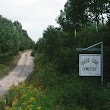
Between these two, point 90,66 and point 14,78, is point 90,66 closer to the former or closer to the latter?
point 90,66

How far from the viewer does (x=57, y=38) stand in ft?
148

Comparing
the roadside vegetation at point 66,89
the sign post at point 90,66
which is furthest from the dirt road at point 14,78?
the sign post at point 90,66

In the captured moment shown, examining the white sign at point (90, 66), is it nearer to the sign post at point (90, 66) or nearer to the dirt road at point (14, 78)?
the sign post at point (90, 66)

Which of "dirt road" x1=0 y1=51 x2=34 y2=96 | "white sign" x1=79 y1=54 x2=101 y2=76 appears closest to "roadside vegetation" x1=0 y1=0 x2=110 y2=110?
"white sign" x1=79 y1=54 x2=101 y2=76

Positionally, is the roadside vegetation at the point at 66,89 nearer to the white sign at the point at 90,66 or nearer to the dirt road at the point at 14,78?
the white sign at the point at 90,66

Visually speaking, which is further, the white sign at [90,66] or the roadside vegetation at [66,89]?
the white sign at [90,66]

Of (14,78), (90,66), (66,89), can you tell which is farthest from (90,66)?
(14,78)

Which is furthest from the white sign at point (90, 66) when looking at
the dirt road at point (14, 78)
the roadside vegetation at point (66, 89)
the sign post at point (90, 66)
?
the dirt road at point (14, 78)

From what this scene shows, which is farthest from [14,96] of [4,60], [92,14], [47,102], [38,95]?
[4,60]

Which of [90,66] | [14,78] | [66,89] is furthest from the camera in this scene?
Answer: [14,78]

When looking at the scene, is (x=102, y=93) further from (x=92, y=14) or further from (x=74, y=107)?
(x=92, y=14)

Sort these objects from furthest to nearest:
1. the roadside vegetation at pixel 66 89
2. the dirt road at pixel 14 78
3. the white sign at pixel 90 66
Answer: the dirt road at pixel 14 78, the white sign at pixel 90 66, the roadside vegetation at pixel 66 89

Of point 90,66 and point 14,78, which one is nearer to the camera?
point 90,66

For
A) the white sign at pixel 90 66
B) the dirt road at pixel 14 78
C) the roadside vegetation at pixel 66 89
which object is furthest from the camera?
the dirt road at pixel 14 78
